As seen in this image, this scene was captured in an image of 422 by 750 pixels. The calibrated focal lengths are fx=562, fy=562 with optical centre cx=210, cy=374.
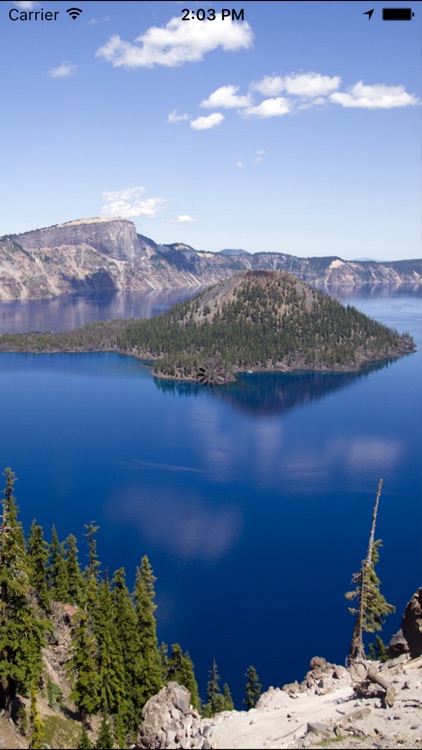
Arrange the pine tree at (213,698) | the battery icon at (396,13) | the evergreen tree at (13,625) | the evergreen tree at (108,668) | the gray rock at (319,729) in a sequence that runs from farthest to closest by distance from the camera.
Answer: the pine tree at (213,698) < the evergreen tree at (108,668) < the evergreen tree at (13,625) < the gray rock at (319,729) < the battery icon at (396,13)

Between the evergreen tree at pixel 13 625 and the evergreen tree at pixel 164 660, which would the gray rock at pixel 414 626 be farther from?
the evergreen tree at pixel 13 625

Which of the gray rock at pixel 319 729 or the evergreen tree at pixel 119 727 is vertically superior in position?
the gray rock at pixel 319 729

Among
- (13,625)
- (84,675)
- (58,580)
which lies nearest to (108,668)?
(84,675)

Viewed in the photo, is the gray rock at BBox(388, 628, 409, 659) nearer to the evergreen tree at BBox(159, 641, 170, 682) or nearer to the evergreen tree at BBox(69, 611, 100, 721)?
the evergreen tree at BBox(159, 641, 170, 682)

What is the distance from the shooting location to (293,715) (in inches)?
1623

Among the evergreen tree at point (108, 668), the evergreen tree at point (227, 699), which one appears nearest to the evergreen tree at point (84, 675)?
the evergreen tree at point (108, 668)

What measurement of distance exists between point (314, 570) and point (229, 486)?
1507 inches

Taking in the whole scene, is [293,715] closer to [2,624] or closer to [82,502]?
[2,624]

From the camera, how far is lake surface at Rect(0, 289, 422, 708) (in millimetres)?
79125

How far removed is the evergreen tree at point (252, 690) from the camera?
63031 millimetres

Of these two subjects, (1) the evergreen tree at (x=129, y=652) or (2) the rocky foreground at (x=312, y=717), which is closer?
(2) the rocky foreground at (x=312, y=717)

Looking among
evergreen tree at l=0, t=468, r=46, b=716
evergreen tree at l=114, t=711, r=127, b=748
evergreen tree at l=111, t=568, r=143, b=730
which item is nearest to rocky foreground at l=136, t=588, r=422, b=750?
evergreen tree at l=114, t=711, r=127, b=748

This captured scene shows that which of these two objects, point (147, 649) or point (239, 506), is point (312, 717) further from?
point (239, 506)

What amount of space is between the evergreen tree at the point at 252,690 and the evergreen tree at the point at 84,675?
759 inches
